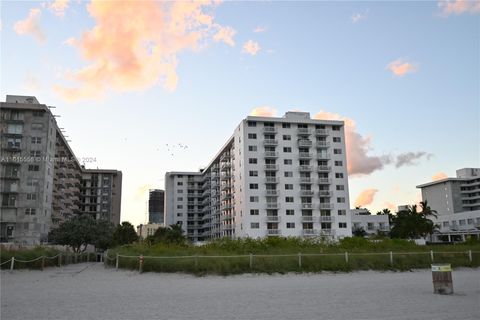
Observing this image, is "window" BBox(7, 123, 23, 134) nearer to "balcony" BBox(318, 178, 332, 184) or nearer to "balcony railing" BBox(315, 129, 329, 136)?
"balcony railing" BBox(315, 129, 329, 136)

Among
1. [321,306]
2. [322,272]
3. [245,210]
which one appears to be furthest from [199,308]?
[245,210]

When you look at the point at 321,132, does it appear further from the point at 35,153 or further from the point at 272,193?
the point at 35,153

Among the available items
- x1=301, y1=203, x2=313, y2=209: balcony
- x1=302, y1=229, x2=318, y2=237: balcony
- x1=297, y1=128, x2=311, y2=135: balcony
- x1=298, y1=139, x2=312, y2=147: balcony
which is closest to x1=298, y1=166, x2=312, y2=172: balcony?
x1=298, y1=139, x2=312, y2=147: balcony

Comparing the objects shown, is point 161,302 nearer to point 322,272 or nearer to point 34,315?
point 34,315

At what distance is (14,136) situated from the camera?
84.7 meters

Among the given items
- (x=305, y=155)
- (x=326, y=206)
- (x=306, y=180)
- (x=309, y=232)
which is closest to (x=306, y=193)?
(x=306, y=180)

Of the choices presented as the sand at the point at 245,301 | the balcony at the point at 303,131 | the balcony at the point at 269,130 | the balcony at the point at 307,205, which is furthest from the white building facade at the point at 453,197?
the sand at the point at 245,301

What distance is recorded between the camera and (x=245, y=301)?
15.0 metres

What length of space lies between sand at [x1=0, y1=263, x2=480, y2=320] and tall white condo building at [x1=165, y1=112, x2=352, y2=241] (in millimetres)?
67789

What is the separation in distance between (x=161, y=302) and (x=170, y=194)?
445 ft

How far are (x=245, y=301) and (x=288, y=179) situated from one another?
259 feet

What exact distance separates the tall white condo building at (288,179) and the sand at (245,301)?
6779 cm

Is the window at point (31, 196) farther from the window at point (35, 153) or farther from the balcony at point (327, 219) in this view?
the balcony at point (327, 219)

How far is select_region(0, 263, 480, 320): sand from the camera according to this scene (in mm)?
12297
